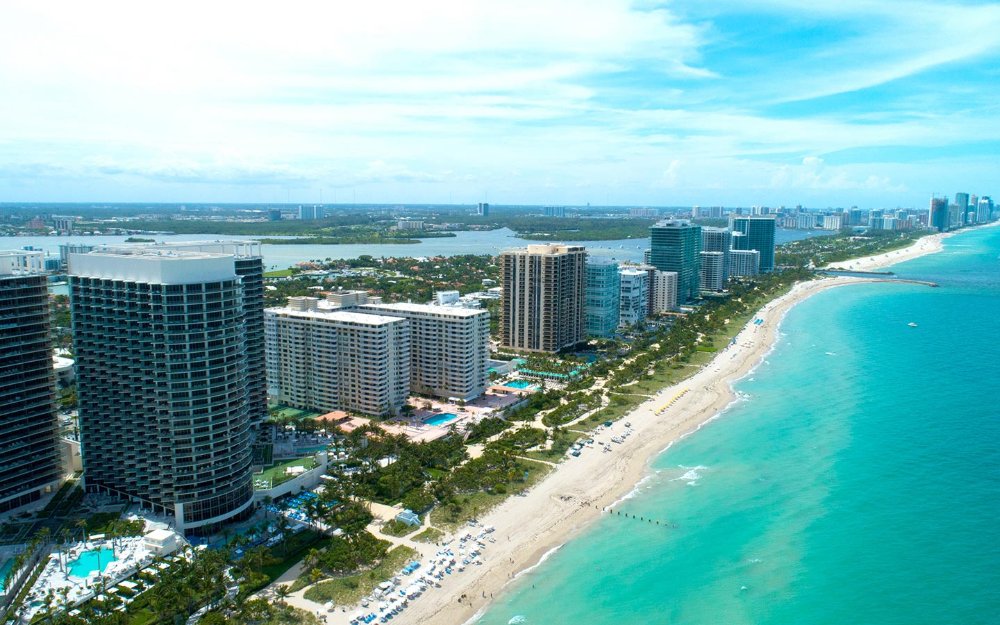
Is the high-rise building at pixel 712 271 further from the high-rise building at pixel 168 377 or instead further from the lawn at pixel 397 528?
the high-rise building at pixel 168 377

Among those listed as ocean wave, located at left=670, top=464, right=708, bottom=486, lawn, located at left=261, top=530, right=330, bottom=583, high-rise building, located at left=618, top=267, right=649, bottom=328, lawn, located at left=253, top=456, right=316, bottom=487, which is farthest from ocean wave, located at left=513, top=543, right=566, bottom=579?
high-rise building, located at left=618, top=267, right=649, bottom=328

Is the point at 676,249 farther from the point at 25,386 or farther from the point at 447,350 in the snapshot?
the point at 25,386

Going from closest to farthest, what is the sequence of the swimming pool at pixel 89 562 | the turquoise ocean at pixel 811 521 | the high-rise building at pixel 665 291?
the swimming pool at pixel 89 562, the turquoise ocean at pixel 811 521, the high-rise building at pixel 665 291

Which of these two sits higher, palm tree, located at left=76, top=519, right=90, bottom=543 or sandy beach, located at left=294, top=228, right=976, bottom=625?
palm tree, located at left=76, top=519, right=90, bottom=543

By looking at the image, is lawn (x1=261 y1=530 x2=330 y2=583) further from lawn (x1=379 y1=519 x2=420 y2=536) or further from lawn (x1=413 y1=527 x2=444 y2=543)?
lawn (x1=413 y1=527 x2=444 y2=543)

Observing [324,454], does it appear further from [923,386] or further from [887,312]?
[887,312]

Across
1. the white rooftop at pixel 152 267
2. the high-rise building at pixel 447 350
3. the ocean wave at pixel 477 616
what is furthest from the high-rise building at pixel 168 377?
the high-rise building at pixel 447 350
